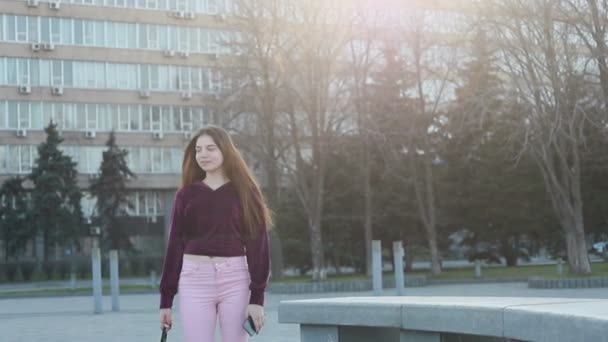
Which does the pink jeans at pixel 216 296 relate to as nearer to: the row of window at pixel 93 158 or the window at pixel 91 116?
the row of window at pixel 93 158

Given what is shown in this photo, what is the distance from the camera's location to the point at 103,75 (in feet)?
197

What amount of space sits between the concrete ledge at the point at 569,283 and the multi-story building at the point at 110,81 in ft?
107

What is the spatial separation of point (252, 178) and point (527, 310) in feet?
6.63

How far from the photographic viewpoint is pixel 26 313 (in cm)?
2388

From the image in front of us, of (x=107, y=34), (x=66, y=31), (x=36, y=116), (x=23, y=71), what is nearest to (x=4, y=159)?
(x=36, y=116)

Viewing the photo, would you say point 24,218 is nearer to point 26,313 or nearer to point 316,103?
point 316,103

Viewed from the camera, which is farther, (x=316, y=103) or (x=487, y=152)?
(x=487, y=152)

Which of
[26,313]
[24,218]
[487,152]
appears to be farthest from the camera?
[24,218]

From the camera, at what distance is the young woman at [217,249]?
18.6ft

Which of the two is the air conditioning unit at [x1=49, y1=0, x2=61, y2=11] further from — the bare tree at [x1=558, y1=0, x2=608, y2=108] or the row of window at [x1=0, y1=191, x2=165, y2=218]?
the bare tree at [x1=558, y1=0, x2=608, y2=108]

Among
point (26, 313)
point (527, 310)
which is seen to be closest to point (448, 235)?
point (26, 313)

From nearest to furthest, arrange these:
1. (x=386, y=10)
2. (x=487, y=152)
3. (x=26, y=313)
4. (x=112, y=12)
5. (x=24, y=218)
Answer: (x=26, y=313) → (x=386, y=10) → (x=487, y=152) → (x=24, y=218) → (x=112, y=12)

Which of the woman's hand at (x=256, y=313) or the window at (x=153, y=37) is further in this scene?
the window at (x=153, y=37)

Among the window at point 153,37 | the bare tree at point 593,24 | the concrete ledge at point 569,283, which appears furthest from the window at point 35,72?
the concrete ledge at point 569,283
